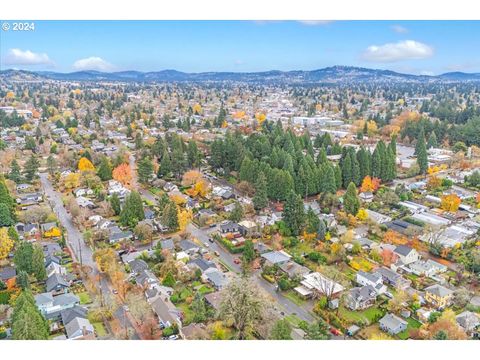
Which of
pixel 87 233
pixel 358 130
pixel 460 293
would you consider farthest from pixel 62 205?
pixel 358 130

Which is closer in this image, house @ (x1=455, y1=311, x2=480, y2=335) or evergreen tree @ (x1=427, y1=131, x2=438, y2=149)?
house @ (x1=455, y1=311, x2=480, y2=335)

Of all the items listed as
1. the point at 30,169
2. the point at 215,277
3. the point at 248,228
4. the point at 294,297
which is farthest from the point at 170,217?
the point at 30,169

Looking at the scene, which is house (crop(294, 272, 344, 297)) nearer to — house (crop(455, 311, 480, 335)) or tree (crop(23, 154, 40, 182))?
house (crop(455, 311, 480, 335))

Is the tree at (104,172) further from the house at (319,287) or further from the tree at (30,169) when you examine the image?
the house at (319,287)

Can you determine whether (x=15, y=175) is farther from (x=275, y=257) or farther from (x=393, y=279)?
(x=393, y=279)

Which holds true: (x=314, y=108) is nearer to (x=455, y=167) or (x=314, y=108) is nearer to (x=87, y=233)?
(x=455, y=167)

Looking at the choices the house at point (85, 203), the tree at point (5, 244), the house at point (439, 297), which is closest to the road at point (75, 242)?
the house at point (85, 203)

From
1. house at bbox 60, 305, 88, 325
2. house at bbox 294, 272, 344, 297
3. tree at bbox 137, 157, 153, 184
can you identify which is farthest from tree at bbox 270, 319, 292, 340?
tree at bbox 137, 157, 153, 184
